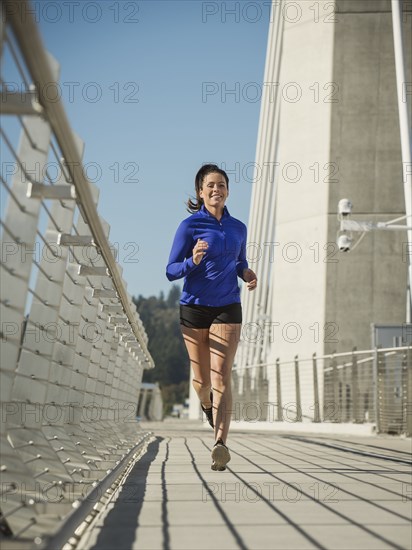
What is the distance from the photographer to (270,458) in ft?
24.9

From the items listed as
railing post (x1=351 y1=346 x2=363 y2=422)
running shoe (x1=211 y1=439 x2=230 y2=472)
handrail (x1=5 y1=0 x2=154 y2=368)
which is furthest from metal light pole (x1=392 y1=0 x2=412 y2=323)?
handrail (x1=5 y1=0 x2=154 y2=368)

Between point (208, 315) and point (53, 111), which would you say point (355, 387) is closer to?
point (208, 315)

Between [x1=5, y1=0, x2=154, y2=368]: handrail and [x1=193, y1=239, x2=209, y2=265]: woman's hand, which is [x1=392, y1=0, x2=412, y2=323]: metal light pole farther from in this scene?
[x1=5, y1=0, x2=154, y2=368]: handrail

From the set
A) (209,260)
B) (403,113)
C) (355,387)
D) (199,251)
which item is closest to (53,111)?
(199,251)

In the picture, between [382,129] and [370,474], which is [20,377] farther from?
[382,129]

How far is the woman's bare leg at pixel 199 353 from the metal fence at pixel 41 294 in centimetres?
51

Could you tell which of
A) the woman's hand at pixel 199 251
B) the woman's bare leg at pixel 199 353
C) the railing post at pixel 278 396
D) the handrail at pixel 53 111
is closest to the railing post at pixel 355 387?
the railing post at pixel 278 396

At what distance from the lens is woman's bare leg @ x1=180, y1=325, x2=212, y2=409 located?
531 cm

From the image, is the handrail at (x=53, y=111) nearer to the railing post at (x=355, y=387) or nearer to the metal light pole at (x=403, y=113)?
the railing post at (x=355, y=387)

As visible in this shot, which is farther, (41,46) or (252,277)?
(252,277)

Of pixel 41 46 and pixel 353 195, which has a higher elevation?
pixel 353 195

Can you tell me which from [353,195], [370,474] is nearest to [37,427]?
[370,474]

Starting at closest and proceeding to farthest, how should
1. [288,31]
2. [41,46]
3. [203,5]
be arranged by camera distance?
[41,46]
[203,5]
[288,31]

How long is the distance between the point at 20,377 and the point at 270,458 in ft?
14.1
